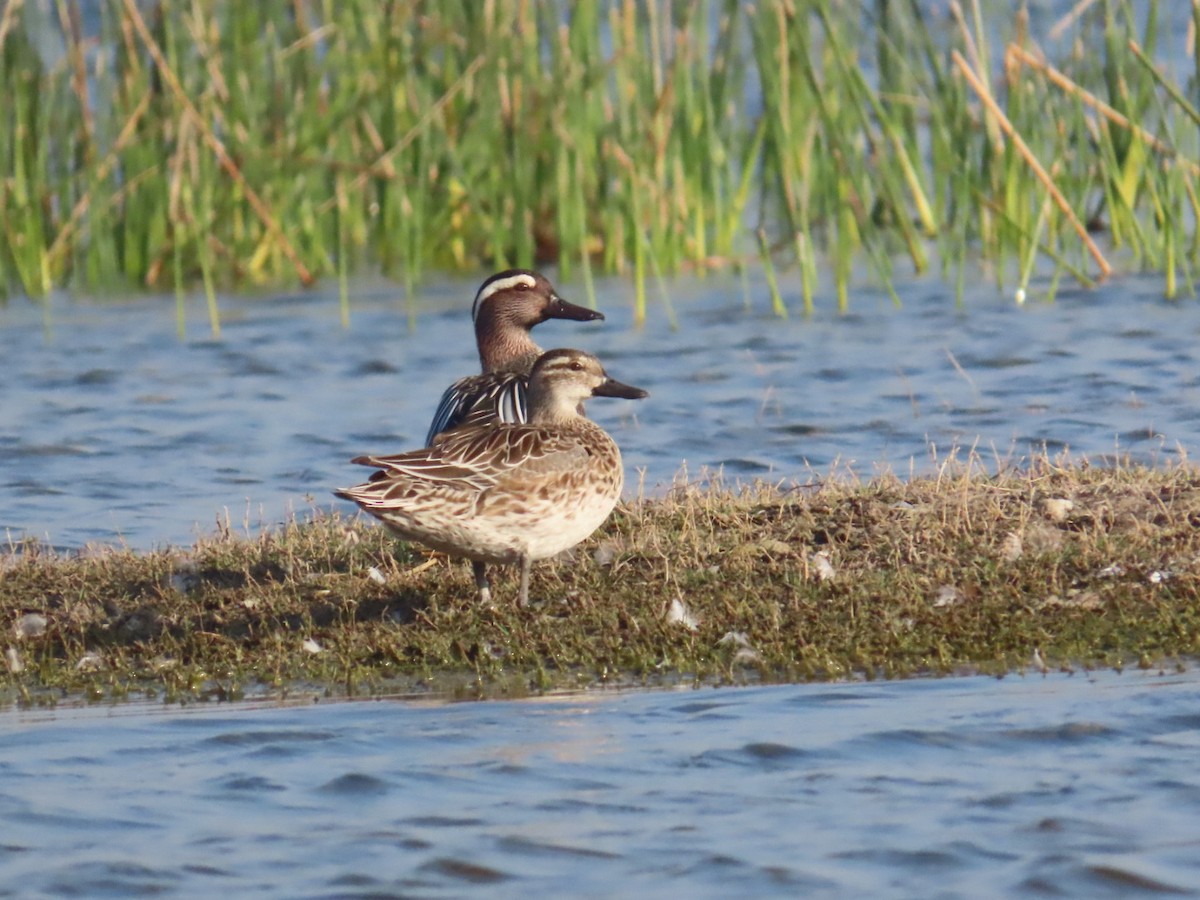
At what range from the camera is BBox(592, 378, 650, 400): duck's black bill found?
27.3ft

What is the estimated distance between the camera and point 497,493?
713cm

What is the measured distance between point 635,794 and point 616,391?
3030 millimetres

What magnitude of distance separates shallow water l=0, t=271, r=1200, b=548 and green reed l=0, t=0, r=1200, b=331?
0.47 m

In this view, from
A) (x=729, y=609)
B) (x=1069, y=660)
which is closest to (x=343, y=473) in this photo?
(x=729, y=609)

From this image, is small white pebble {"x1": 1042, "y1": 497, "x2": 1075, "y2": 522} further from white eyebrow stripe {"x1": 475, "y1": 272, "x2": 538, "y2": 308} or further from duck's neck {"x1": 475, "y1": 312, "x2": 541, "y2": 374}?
white eyebrow stripe {"x1": 475, "y1": 272, "x2": 538, "y2": 308}

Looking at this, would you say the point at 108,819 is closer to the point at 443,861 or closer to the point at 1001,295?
the point at 443,861

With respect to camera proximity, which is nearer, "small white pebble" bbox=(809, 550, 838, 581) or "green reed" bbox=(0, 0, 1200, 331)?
"small white pebble" bbox=(809, 550, 838, 581)

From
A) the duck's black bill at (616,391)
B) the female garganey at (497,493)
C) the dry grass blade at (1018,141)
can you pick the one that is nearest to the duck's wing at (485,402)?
the duck's black bill at (616,391)

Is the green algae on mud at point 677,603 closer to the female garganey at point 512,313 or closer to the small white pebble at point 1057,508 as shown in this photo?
the small white pebble at point 1057,508

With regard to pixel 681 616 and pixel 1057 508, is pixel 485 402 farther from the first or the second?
pixel 1057 508

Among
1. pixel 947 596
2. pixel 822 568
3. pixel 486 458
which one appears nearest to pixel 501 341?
pixel 486 458

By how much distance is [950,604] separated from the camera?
23.0 feet

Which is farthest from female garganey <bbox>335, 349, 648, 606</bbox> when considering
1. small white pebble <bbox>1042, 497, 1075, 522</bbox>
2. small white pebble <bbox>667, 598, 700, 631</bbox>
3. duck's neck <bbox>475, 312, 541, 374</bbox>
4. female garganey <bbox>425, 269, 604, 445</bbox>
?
duck's neck <bbox>475, 312, 541, 374</bbox>

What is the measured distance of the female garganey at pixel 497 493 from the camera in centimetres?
701
